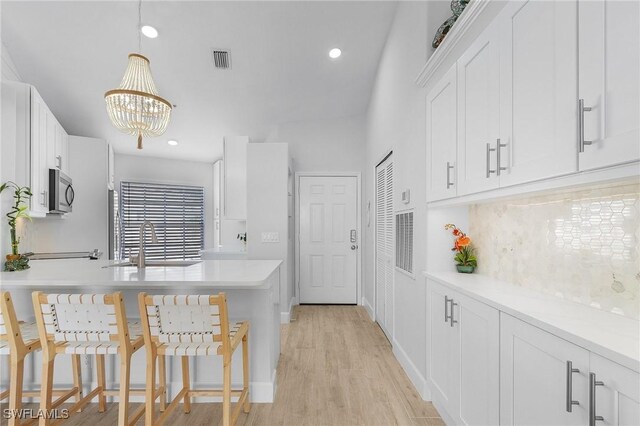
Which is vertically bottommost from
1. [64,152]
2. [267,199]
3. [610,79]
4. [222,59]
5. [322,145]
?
[267,199]

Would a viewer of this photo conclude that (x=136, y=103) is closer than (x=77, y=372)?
No

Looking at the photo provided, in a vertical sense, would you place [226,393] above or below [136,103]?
below

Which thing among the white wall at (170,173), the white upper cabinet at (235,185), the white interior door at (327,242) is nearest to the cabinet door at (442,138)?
the white interior door at (327,242)

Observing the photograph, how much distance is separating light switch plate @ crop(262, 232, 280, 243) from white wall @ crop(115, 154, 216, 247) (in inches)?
100

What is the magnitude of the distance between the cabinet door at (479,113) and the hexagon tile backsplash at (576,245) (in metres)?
0.29

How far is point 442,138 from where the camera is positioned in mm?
2033

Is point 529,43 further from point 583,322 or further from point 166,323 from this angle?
point 166,323

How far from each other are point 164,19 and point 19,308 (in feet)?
8.35

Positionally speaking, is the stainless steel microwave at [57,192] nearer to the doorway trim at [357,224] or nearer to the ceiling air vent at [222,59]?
the ceiling air vent at [222,59]

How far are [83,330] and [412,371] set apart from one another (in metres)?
2.22

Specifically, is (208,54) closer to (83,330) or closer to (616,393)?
(83,330)

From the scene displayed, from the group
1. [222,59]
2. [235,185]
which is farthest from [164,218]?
[222,59]

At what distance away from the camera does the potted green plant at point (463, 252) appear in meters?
2.07

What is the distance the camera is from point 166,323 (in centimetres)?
166
